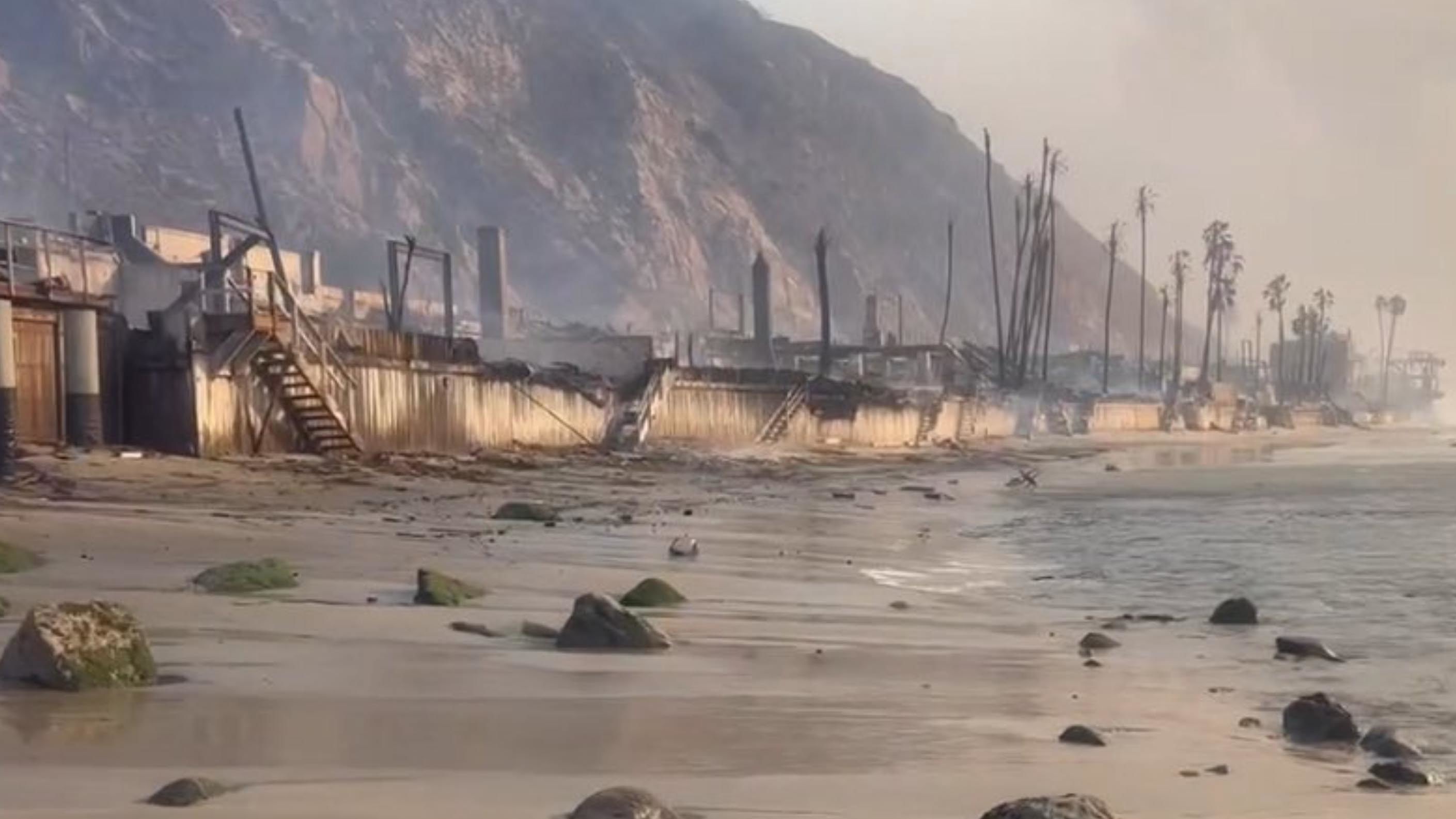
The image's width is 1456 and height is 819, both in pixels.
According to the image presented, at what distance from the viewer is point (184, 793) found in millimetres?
4992

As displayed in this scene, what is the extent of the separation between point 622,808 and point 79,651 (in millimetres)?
2823

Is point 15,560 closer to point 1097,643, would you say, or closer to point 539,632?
point 539,632

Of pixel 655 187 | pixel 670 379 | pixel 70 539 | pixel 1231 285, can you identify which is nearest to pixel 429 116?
pixel 655 187

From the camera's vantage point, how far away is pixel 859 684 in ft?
26.3

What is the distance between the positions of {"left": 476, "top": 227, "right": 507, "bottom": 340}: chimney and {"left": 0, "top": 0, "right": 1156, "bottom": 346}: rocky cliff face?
44896mm

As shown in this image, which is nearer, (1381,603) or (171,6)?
(1381,603)

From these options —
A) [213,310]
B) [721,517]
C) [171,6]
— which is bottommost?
[721,517]

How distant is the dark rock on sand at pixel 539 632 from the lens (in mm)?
9070

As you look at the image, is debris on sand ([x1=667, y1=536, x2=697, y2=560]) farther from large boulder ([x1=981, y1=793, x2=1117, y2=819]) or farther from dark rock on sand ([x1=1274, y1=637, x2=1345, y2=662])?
large boulder ([x1=981, y1=793, x2=1117, y2=819])

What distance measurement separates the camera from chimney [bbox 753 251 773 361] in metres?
66.2

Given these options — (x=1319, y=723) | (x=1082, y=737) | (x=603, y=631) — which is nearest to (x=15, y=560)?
(x=603, y=631)

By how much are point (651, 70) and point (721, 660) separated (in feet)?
576

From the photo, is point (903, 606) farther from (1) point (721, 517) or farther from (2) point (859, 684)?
(1) point (721, 517)

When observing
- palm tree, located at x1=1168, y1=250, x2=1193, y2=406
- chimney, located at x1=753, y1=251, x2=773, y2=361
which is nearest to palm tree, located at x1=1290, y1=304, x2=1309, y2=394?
palm tree, located at x1=1168, y1=250, x2=1193, y2=406
